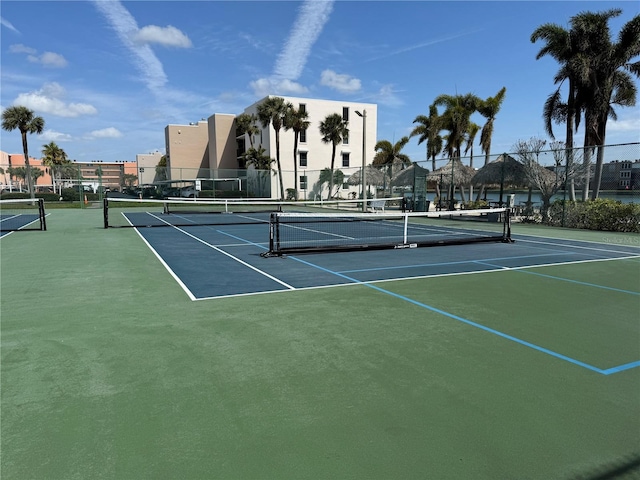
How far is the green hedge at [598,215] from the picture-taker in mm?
17797

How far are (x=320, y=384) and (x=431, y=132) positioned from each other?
4347cm

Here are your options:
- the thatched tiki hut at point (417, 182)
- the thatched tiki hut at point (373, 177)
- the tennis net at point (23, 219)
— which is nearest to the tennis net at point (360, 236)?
the thatched tiki hut at point (417, 182)

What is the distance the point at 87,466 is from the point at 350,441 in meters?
1.78

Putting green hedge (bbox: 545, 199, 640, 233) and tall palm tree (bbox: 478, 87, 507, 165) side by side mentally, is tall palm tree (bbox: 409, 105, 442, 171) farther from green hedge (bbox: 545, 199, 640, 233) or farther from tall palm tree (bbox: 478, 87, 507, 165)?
green hedge (bbox: 545, 199, 640, 233)

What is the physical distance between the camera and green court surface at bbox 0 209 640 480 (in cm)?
287

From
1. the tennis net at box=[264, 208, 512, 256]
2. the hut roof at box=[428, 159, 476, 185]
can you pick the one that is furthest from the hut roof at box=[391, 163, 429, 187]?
the tennis net at box=[264, 208, 512, 256]

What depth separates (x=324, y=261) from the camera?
34.6 ft

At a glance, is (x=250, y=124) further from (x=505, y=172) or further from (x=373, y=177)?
(x=505, y=172)

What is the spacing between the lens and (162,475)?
2701 millimetres

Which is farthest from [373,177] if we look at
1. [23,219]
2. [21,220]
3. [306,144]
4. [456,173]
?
[21,220]

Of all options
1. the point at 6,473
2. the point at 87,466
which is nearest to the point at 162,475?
the point at 87,466

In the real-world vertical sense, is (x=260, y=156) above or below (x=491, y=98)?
below

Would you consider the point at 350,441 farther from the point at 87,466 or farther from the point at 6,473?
the point at 6,473

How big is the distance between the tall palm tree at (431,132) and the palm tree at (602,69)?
1964 cm
